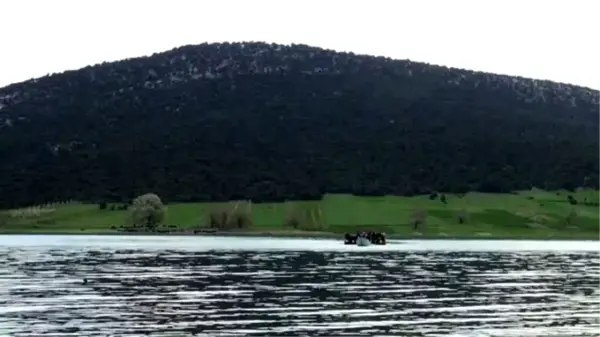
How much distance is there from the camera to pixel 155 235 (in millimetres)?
190875

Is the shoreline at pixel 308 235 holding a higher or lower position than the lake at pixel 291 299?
higher

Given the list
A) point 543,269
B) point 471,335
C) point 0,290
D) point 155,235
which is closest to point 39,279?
point 0,290

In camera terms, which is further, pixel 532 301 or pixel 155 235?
pixel 155 235

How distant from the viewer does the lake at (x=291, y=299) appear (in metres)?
37.5

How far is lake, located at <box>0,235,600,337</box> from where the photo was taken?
123 feet

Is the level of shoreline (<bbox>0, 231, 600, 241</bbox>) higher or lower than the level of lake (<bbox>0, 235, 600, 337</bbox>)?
higher

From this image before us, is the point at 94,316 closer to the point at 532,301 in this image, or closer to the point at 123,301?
the point at 123,301

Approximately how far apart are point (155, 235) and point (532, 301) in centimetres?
14610

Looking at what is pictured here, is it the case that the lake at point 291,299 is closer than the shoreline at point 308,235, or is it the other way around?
the lake at point 291,299

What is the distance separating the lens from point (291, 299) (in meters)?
48.3

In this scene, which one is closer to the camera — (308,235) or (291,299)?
(291,299)

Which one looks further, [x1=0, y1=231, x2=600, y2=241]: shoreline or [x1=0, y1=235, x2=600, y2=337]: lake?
[x1=0, y1=231, x2=600, y2=241]: shoreline

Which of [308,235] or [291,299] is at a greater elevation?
[308,235]

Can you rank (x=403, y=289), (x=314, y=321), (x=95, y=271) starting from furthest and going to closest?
1. (x=95, y=271)
2. (x=403, y=289)
3. (x=314, y=321)
